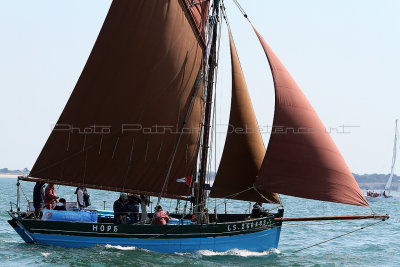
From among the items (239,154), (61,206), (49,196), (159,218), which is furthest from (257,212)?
(49,196)

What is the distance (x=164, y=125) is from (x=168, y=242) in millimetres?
5053

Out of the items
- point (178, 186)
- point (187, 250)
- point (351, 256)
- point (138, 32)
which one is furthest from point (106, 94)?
point (351, 256)

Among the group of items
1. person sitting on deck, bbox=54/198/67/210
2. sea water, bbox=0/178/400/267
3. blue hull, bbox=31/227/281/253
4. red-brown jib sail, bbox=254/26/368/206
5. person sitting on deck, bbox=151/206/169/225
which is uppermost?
red-brown jib sail, bbox=254/26/368/206

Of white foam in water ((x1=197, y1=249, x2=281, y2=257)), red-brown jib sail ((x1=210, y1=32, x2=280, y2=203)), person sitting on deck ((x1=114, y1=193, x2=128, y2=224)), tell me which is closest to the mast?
red-brown jib sail ((x1=210, y1=32, x2=280, y2=203))

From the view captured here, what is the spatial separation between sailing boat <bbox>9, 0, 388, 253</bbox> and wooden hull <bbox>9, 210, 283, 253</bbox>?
6cm

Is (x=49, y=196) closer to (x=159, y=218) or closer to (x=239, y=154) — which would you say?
(x=159, y=218)

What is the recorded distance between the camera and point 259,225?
28.6 metres

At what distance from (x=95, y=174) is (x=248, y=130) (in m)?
6.69

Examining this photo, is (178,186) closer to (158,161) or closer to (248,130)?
(158,161)

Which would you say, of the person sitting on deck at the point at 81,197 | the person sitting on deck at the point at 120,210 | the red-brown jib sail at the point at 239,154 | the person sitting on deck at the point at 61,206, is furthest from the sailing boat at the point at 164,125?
the person sitting on deck at the point at 81,197

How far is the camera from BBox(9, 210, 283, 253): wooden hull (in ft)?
88.6

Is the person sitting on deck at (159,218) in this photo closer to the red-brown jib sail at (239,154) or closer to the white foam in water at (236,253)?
the white foam in water at (236,253)

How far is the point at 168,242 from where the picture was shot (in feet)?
89.7

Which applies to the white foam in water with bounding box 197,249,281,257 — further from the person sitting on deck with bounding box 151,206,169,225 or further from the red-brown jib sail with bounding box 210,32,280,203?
the red-brown jib sail with bounding box 210,32,280,203
